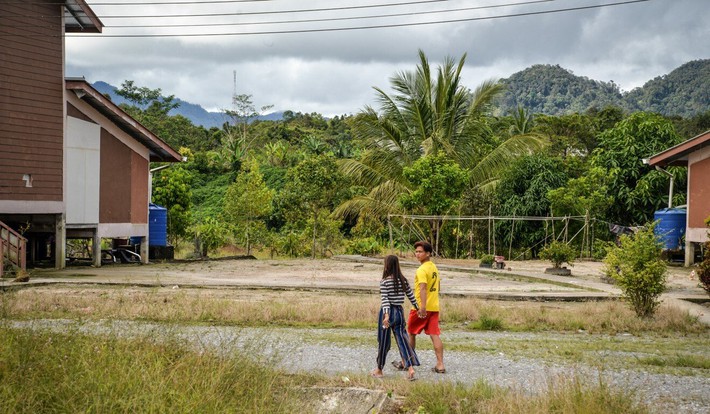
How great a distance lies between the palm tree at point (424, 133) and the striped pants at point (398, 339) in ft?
82.4

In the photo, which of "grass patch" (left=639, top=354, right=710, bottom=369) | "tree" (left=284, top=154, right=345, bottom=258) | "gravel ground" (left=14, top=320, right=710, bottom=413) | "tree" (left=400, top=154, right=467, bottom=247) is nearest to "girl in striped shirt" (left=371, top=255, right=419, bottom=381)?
"gravel ground" (left=14, top=320, right=710, bottom=413)

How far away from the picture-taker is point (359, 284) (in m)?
19.6

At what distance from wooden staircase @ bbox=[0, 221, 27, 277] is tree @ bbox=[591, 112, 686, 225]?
2349 centimetres

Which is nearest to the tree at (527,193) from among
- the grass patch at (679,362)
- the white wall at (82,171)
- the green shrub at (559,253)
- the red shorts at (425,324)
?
the green shrub at (559,253)

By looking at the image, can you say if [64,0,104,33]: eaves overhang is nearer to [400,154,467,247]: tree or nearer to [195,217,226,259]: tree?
[195,217,226,259]: tree

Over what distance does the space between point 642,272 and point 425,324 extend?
6.39 meters

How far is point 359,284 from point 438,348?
10.5 metres

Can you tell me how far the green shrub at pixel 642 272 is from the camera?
1391 centimetres

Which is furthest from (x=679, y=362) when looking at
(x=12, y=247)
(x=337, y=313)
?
(x=12, y=247)

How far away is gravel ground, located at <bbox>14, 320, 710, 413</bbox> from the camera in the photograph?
8102mm

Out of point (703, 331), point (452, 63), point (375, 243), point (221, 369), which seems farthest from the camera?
point (452, 63)

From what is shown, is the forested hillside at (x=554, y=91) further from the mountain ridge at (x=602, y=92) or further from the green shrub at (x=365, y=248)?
the green shrub at (x=365, y=248)

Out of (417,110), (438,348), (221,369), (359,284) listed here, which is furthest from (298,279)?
(417,110)

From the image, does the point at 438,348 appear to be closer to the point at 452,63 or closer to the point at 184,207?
the point at 184,207
